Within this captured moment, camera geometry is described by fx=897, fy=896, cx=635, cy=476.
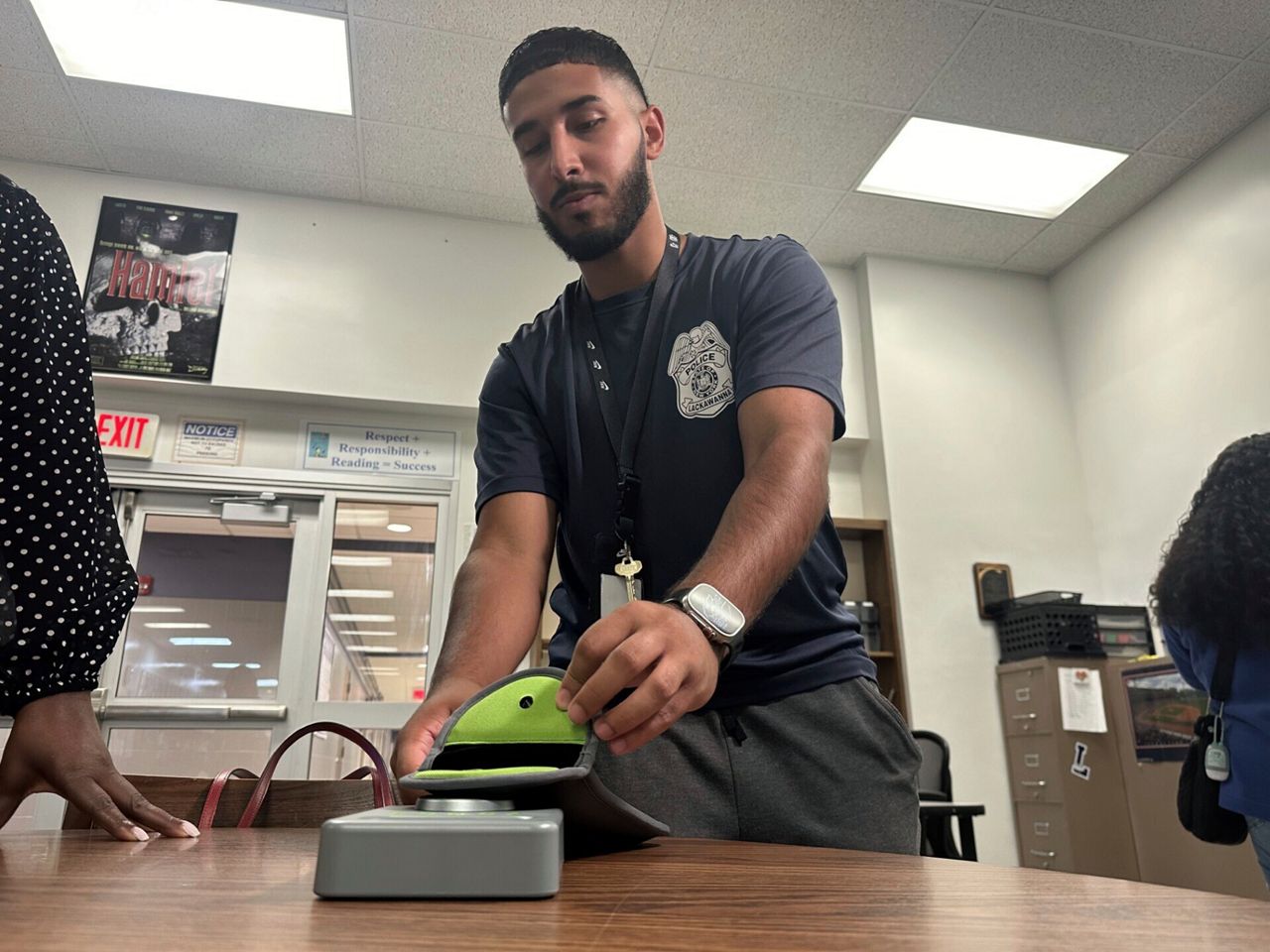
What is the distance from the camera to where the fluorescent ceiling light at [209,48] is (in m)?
3.17

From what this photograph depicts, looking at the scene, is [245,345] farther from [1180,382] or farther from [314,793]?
[1180,382]

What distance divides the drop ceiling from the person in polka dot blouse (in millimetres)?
2677

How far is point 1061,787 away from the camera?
11.7 feet

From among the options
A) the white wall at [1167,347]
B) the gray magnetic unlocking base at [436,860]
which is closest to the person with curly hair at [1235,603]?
the white wall at [1167,347]

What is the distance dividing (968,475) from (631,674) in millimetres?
4128

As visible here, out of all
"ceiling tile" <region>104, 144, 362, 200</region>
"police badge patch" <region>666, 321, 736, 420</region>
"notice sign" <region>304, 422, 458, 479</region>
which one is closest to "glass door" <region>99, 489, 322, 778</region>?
"notice sign" <region>304, 422, 458, 479</region>

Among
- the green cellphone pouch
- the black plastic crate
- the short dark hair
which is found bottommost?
the green cellphone pouch

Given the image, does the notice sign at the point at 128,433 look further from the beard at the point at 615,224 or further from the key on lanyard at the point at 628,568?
the key on lanyard at the point at 628,568

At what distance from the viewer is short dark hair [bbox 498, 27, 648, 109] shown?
114 centimetres

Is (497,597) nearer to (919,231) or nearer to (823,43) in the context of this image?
(823,43)

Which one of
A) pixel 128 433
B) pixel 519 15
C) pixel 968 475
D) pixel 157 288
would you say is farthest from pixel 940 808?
pixel 157 288

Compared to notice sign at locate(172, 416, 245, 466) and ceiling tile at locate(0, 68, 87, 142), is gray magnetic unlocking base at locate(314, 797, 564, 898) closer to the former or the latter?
notice sign at locate(172, 416, 245, 466)

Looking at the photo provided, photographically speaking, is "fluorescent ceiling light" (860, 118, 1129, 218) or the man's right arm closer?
the man's right arm

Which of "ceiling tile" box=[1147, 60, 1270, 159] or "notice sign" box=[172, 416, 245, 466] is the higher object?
"ceiling tile" box=[1147, 60, 1270, 159]
